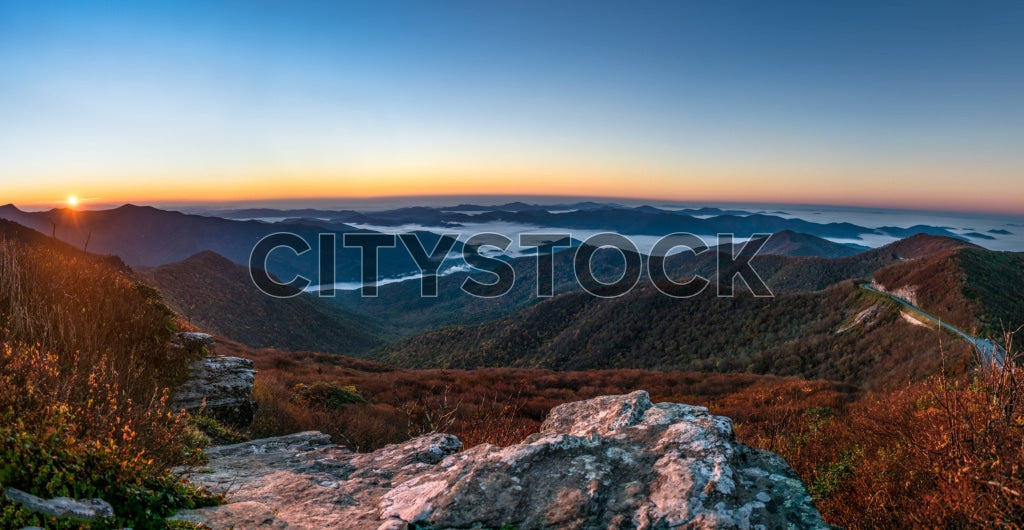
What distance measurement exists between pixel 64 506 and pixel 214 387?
6.39 meters

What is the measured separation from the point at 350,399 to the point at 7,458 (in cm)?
964

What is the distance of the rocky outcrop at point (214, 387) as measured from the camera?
760 centimetres

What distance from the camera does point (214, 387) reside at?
7906 millimetres

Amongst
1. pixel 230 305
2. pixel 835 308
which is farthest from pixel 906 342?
pixel 230 305

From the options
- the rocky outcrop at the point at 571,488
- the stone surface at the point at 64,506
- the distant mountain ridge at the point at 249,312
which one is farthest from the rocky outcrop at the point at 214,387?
the distant mountain ridge at the point at 249,312

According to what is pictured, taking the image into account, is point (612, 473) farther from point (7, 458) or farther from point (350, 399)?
point (350, 399)

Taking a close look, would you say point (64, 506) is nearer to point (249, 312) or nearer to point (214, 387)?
point (214, 387)

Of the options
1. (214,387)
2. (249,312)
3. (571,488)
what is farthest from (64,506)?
(249,312)

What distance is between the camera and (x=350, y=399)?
11.6 metres

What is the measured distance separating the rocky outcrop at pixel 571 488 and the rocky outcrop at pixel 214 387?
387 centimetres

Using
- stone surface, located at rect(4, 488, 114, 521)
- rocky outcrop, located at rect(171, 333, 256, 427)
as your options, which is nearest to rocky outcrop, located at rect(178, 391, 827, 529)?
stone surface, located at rect(4, 488, 114, 521)

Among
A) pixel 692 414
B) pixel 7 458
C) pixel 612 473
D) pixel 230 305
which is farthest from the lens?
pixel 230 305

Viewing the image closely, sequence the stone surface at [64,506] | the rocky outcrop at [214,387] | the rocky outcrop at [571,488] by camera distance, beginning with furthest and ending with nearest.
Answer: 1. the rocky outcrop at [214,387]
2. the rocky outcrop at [571,488]
3. the stone surface at [64,506]

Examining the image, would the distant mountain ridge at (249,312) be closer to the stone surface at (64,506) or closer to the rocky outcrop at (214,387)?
the rocky outcrop at (214,387)
